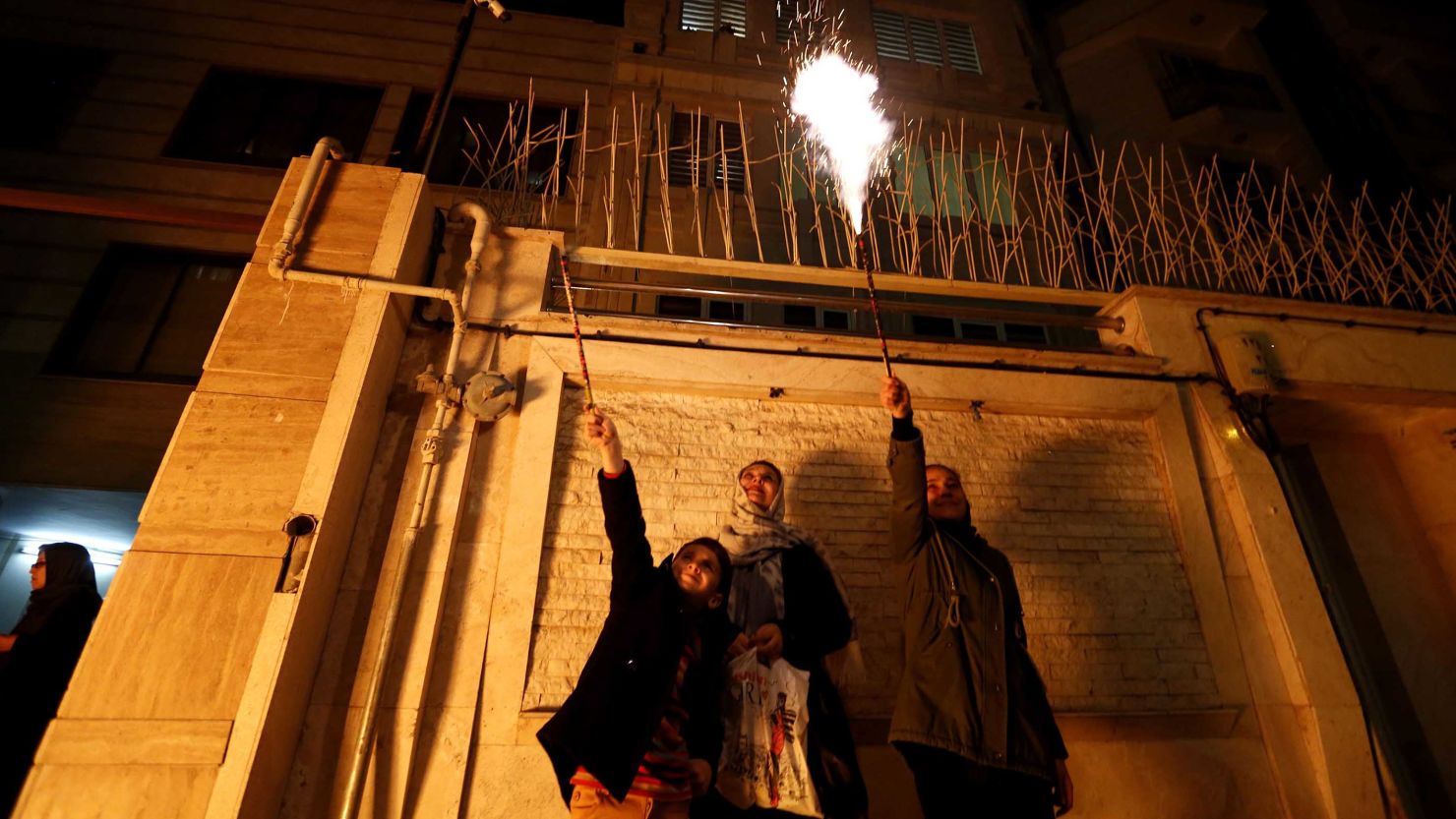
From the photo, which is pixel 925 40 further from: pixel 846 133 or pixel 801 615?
pixel 801 615

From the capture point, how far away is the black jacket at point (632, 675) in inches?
99.0

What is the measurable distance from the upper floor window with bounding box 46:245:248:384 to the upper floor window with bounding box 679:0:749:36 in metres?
8.56

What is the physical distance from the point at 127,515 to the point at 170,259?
137 inches

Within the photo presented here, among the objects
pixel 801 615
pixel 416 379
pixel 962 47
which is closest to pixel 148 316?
pixel 416 379

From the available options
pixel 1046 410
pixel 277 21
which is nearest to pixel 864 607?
pixel 1046 410

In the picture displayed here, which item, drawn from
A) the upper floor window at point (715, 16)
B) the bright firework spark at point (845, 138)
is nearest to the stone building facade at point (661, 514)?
the bright firework spark at point (845, 138)

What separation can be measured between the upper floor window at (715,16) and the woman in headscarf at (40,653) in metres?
11.6

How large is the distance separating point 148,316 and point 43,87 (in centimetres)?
469

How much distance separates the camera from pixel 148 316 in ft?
27.4

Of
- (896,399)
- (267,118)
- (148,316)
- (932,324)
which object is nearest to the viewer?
(896,399)

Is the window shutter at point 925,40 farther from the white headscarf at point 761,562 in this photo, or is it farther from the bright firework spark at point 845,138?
the white headscarf at point 761,562

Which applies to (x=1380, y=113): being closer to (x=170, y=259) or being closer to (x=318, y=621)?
(x=318, y=621)

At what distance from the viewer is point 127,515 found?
7.93 meters

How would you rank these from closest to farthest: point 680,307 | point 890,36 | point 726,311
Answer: point 680,307, point 726,311, point 890,36
